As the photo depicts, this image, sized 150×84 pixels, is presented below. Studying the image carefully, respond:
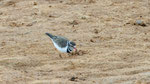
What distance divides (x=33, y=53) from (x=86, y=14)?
263 centimetres

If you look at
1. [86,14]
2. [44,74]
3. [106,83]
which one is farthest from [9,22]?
[106,83]

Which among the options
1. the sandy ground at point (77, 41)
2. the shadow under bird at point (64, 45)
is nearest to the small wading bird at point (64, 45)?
the shadow under bird at point (64, 45)

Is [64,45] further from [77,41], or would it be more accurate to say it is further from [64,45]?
[77,41]

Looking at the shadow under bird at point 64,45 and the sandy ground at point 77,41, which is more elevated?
the shadow under bird at point 64,45

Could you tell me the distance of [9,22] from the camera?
29.3ft

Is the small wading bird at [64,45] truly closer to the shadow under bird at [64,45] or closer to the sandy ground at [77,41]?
the shadow under bird at [64,45]

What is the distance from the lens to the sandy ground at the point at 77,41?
6.01 m

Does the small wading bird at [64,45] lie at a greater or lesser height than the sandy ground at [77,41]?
greater

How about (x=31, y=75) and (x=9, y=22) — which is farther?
(x=9, y=22)

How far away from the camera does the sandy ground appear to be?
19.7 feet

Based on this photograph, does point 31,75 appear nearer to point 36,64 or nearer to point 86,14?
point 36,64

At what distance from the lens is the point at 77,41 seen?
7844mm

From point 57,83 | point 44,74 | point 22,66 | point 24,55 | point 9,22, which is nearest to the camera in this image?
point 57,83

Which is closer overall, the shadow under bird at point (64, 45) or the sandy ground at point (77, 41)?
the sandy ground at point (77, 41)
